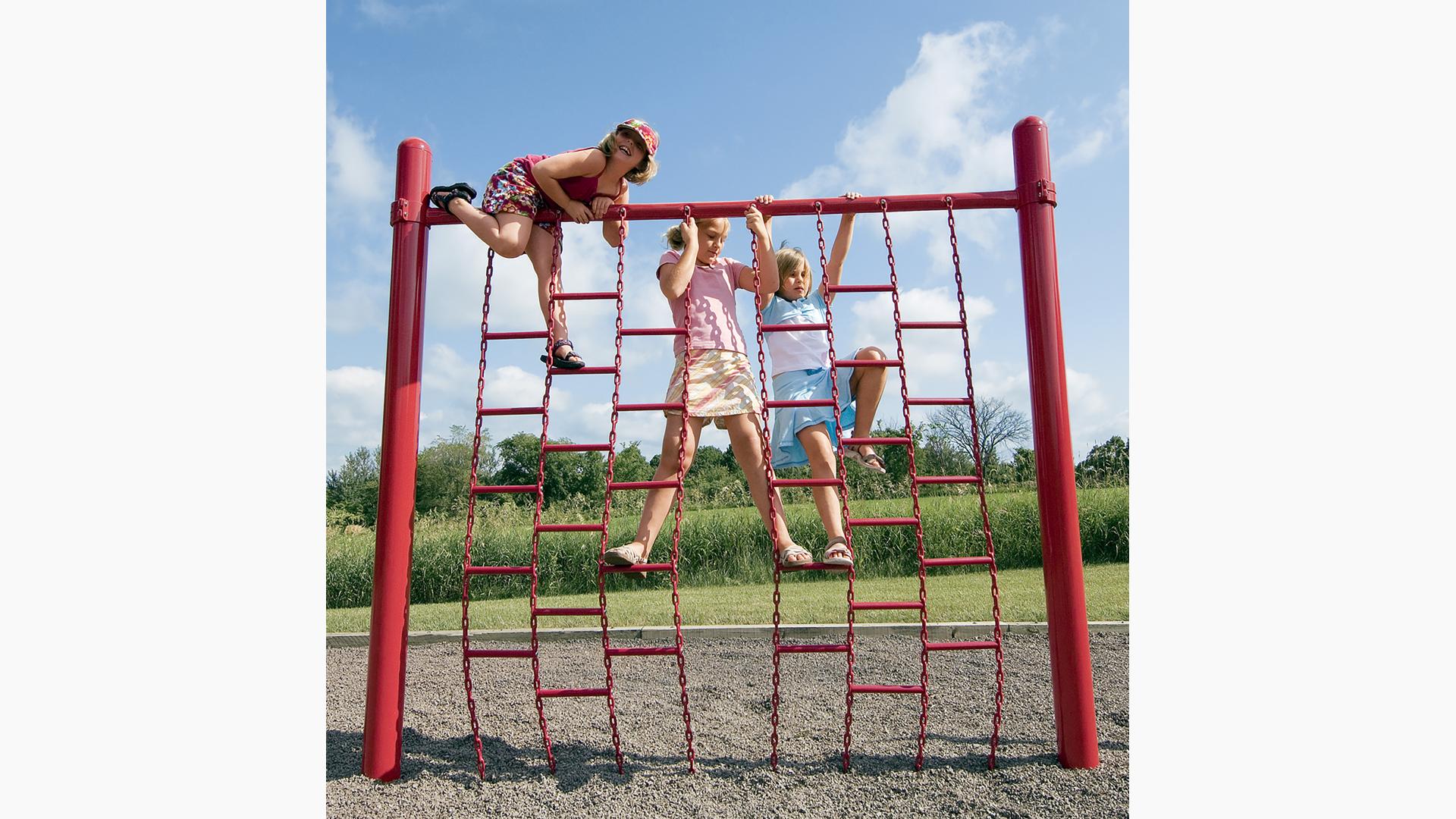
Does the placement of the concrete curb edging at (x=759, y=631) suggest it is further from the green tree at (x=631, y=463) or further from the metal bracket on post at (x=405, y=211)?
the green tree at (x=631, y=463)

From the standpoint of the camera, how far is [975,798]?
3.41 meters

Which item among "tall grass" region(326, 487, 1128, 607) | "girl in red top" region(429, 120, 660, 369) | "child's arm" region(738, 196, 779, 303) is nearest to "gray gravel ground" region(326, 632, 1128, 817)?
"girl in red top" region(429, 120, 660, 369)

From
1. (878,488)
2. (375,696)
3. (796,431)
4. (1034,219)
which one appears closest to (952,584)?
(878,488)

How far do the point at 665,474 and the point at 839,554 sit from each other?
0.93 meters

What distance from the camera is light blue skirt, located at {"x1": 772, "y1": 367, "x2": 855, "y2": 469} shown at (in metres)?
4.34

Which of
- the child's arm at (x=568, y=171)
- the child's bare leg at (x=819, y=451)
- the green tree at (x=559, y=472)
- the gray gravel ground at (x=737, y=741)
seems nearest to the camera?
the gray gravel ground at (x=737, y=741)

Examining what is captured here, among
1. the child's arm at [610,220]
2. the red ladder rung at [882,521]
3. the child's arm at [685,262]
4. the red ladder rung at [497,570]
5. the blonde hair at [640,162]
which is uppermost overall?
the blonde hair at [640,162]

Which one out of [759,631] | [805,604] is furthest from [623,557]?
[805,604]

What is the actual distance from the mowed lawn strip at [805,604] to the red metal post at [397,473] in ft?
12.0

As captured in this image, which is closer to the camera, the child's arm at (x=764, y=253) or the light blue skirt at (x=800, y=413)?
the child's arm at (x=764, y=253)

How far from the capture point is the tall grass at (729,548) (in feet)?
33.2

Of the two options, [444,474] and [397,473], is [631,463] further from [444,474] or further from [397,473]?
[397,473]

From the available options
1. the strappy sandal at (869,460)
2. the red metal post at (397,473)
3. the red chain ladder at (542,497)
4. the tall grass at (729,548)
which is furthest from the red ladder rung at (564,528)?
the tall grass at (729,548)

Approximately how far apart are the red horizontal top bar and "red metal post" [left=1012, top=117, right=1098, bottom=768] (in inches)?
6.3
